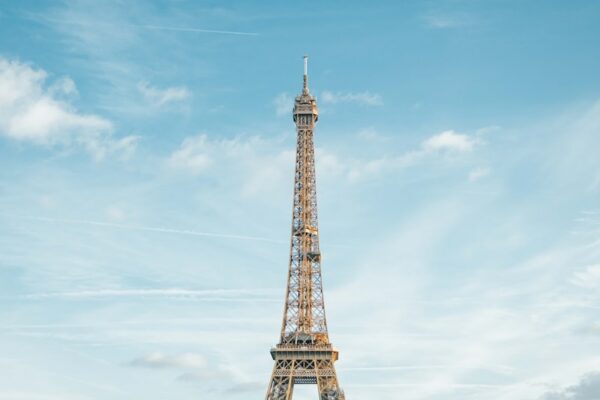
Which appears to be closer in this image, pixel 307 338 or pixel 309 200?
pixel 307 338

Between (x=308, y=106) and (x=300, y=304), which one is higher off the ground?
(x=308, y=106)

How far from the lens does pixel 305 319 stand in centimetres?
14225

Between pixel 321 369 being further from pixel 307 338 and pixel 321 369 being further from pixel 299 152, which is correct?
pixel 299 152

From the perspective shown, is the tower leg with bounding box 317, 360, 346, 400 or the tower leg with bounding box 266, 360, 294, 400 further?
the tower leg with bounding box 266, 360, 294, 400

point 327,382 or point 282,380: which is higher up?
point 282,380

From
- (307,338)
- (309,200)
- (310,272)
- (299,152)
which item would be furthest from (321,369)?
(299,152)

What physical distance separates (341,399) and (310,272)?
73.4 ft

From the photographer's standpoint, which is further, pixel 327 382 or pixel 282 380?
pixel 282 380

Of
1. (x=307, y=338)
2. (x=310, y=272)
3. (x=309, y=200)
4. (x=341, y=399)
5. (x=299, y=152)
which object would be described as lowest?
(x=341, y=399)

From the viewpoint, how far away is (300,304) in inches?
5620

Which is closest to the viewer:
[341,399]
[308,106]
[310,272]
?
[341,399]

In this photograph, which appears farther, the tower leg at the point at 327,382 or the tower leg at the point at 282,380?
the tower leg at the point at 282,380

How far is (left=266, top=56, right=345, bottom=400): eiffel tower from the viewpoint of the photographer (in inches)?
5477

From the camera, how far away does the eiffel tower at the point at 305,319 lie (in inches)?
5477
